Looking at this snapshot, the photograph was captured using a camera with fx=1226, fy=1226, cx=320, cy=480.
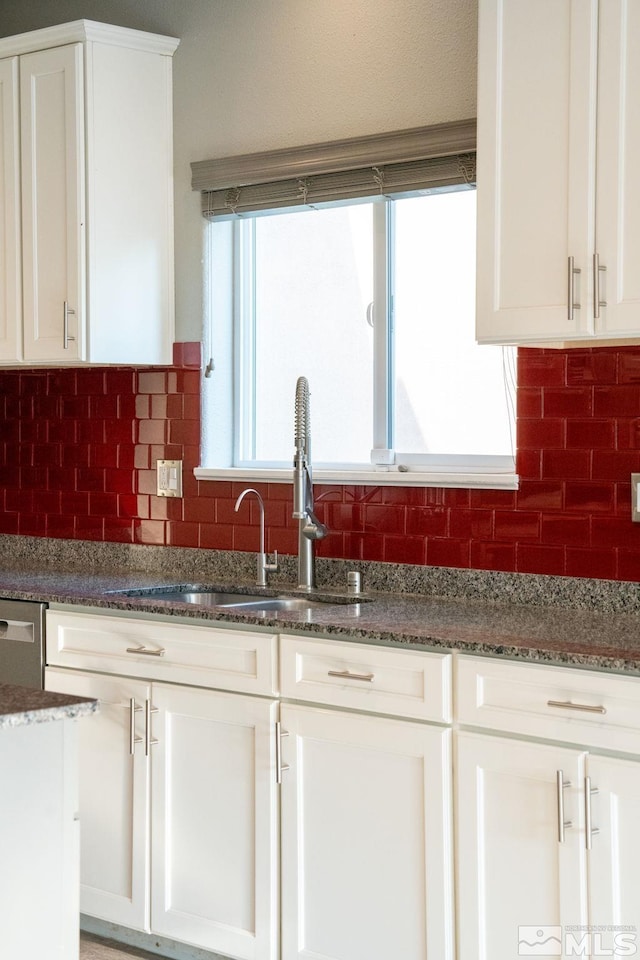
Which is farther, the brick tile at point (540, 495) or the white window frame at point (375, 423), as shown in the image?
the white window frame at point (375, 423)

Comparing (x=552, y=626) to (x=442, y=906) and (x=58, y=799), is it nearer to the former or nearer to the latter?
(x=442, y=906)

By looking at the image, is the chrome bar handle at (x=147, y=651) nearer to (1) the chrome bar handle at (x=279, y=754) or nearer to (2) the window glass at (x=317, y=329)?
(1) the chrome bar handle at (x=279, y=754)

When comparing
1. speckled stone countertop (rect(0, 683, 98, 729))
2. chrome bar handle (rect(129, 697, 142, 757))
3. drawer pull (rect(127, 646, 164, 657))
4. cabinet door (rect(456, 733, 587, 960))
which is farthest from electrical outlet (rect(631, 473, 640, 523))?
speckled stone countertop (rect(0, 683, 98, 729))

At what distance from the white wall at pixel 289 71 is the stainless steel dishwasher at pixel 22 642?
1.06 meters

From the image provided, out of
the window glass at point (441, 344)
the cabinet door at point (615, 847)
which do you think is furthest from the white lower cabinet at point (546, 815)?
the window glass at point (441, 344)

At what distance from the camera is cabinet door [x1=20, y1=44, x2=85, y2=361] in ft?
12.3

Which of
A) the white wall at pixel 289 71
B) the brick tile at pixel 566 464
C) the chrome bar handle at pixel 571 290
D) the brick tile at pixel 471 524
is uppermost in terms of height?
the white wall at pixel 289 71

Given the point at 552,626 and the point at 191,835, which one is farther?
the point at 191,835

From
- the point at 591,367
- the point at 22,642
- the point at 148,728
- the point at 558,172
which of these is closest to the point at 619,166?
the point at 558,172

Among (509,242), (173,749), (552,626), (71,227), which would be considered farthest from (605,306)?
(71,227)

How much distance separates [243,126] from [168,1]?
55 cm

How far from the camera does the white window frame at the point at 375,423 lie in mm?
3416

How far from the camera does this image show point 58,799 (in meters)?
1.99

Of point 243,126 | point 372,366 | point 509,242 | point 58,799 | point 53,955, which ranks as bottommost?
point 53,955
